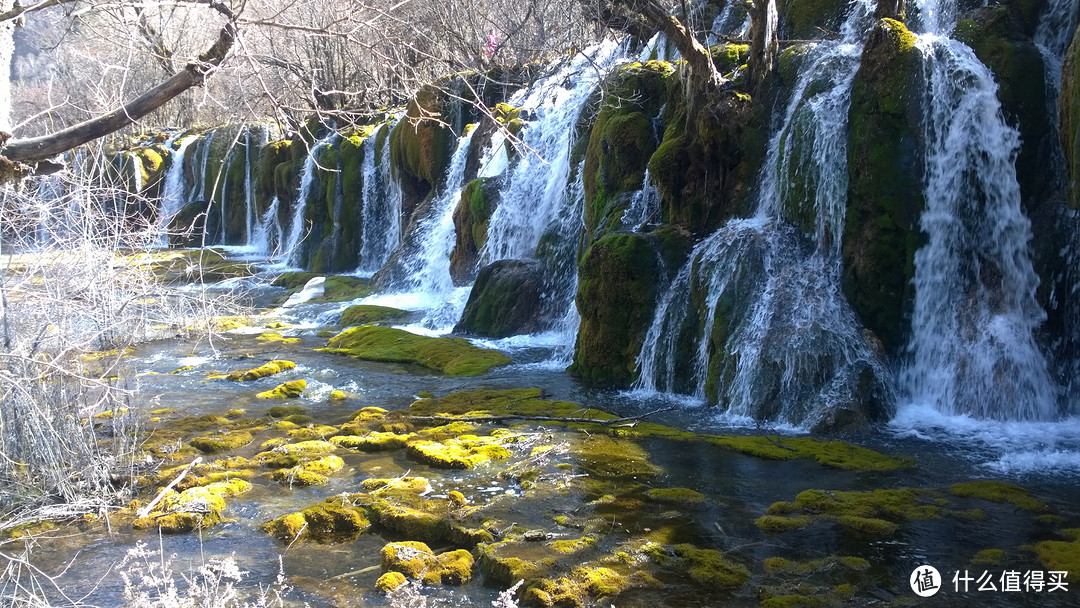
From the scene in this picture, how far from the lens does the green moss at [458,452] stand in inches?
279

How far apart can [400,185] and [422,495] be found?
15546mm

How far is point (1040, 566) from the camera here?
4.96 metres

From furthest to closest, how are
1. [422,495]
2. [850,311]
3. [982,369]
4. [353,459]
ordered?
[850,311], [982,369], [353,459], [422,495]

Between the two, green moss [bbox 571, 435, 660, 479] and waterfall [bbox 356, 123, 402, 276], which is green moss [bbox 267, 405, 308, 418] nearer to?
Answer: green moss [bbox 571, 435, 660, 479]

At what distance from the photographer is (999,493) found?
6.18 m

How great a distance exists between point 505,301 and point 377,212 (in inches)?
382

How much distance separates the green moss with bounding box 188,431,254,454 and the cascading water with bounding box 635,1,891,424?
4.27 m

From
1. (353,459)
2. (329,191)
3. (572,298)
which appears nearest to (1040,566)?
(353,459)

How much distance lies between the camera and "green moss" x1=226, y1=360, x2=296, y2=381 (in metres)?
11.0

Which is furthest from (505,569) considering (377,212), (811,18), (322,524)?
(377,212)

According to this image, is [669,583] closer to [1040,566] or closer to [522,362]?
[1040,566]

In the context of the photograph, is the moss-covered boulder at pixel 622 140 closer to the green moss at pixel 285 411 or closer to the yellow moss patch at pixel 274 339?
the green moss at pixel 285 411

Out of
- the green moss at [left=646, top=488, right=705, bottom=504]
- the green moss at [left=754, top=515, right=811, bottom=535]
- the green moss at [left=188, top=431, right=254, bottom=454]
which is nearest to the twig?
the green moss at [left=188, top=431, right=254, bottom=454]

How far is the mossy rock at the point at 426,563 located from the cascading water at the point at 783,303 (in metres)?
4.21
